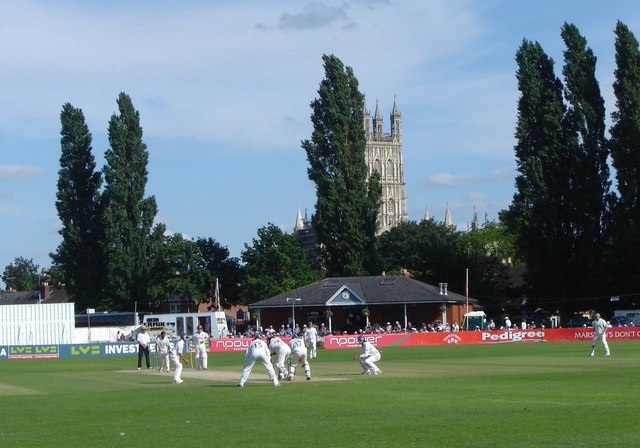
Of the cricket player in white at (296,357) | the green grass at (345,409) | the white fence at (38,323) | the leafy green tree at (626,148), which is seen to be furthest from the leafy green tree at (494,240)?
the cricket player in white at (296,357)

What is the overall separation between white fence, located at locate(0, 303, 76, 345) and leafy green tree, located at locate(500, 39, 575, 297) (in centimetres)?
3616

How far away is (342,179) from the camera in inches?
3575

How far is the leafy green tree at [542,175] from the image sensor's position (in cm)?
8269

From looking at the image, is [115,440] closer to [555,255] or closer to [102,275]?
[555,255]

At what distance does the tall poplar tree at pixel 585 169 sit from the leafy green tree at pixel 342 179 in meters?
17.3

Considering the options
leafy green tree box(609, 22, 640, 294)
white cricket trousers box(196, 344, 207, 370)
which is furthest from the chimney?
white cricket trousers box(196, 344, 207, 370)

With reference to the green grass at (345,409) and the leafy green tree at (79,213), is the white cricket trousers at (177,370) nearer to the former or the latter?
the green grass at (345,409)

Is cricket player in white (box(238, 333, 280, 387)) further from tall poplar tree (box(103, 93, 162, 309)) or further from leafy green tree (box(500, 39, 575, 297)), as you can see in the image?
tall poplar tree (box(103, 93, 162, 309))

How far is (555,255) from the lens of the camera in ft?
271

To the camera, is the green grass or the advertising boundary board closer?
the green grass

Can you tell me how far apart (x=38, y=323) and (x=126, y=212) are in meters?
16.2

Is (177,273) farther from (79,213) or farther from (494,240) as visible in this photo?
(494,240)

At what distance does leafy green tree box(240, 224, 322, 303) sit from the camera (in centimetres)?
10075

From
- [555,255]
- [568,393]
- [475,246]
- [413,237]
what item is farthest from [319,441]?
[475,246]
